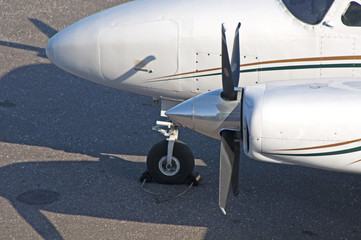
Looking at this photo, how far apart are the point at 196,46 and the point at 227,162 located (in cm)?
197

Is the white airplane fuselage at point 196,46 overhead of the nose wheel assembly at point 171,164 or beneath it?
overhead

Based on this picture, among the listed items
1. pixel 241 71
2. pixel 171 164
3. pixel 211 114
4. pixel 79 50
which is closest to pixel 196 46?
pixel 241 71

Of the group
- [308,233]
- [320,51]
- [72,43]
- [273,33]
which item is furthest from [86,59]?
[308,233]

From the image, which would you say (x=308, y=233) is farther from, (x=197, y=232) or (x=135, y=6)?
(x=135, y=6)

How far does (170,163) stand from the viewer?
9.28 metres

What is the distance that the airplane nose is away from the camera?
28.8 feet

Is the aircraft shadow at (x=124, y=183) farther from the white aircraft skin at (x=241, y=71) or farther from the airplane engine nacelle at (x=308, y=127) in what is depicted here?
the airplane engine nacelle at (x=308, y=127)

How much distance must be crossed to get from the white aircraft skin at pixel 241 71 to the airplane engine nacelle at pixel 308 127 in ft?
0.03

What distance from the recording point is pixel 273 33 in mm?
8156

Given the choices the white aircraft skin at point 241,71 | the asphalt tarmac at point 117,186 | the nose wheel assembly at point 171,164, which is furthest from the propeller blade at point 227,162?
the nose wheel assembly at point 171,164

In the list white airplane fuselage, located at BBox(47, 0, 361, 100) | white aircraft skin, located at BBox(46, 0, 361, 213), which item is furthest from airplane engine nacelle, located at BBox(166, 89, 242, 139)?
white airplane fuselage, located at BBox(47, 0, 361, 100)

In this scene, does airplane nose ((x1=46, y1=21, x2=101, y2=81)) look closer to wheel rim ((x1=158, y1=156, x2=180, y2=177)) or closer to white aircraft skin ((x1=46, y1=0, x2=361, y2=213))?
white aircraft skin ((x1=46, y1=0, x2=361, y2=213))

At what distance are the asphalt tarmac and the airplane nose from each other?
1831mm

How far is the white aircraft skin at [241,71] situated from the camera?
6285mm
